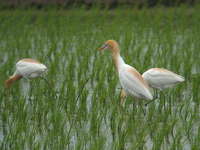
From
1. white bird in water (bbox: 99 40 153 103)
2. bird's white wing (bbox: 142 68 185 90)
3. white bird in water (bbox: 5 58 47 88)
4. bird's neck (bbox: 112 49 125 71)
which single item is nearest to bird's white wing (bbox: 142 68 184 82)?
bird's white wing (bbox: 142 68 185 90)

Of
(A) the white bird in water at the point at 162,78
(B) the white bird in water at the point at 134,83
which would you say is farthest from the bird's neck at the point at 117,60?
(A) the white bird in water at the point at 162,78

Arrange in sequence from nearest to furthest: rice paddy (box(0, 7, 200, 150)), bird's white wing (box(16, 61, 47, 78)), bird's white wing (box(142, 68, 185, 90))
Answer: rice paddy (box(0, 7, 200, 150)) < bird's white wing (box(142, 68, 185, 90)) < bird's white wing (box(16, 61, 47, 78))

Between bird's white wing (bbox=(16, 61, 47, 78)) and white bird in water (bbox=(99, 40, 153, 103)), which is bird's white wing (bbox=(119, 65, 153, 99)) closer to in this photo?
white bird in water (bbox=(99, 40, 153, 103))

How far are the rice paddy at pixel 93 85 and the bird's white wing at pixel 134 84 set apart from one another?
8.1 inches

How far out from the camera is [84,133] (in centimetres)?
544

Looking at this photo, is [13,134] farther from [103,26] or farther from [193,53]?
[103,26]

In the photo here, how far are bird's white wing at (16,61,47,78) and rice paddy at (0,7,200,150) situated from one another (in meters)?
0.19

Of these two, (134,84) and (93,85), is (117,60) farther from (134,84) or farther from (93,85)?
(93,85)

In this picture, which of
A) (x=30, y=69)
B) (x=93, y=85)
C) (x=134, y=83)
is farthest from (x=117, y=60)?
(x=93, y=85)

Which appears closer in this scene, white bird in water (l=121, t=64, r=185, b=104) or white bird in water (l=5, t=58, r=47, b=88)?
Answer: white bird in water (l=121, t=64, r=185, b=104)

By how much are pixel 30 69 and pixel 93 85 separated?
1172 millimetres

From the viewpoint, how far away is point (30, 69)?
284 inches

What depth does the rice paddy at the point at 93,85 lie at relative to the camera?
213 inches

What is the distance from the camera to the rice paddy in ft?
17.8
